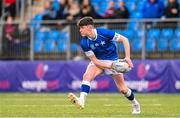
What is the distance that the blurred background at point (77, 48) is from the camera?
25.0 metres

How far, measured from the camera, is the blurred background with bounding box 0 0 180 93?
2498 centimetres

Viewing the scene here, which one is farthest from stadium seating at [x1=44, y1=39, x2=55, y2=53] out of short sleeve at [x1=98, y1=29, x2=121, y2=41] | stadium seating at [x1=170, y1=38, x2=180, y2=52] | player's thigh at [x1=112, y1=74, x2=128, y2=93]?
short sleeve at [x1=98, y1=29, x2=121, y2=41]

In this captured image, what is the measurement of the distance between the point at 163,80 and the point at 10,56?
667 centimetres

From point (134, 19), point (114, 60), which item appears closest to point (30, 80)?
point (134, 19)

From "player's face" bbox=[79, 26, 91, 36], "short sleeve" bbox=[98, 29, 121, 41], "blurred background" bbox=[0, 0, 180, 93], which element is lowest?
"blurred background" bbox=[0, 0, 180, 93]

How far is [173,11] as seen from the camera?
25.8 metres

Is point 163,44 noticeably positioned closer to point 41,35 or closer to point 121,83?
point 41,35

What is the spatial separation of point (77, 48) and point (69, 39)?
0.48 metres

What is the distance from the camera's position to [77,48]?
26.5 m

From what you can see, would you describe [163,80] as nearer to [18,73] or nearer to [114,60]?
[18,73]

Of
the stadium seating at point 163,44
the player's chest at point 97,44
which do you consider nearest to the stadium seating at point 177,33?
the stadium seating at point 163,44

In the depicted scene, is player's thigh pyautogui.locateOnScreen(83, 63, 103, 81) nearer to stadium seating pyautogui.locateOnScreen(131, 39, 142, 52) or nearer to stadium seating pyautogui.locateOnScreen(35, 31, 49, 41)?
stadium seating pyautogui.locateOnScreen(131, 39, 142, 52)

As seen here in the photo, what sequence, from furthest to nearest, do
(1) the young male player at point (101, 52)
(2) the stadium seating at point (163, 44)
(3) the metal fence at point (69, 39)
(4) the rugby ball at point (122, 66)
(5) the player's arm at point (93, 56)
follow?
(3) the metal fence at point (69, 39), (2) the stadium seating at point (163, 44), (5) the player's arm at point (93, 56), (1) the young male player at point (101, 52), (4) the rugby ball at point (122, 66)

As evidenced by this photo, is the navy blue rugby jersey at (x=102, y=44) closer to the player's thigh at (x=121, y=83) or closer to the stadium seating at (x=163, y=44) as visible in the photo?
the player's thigh at (x=121, y=83)
